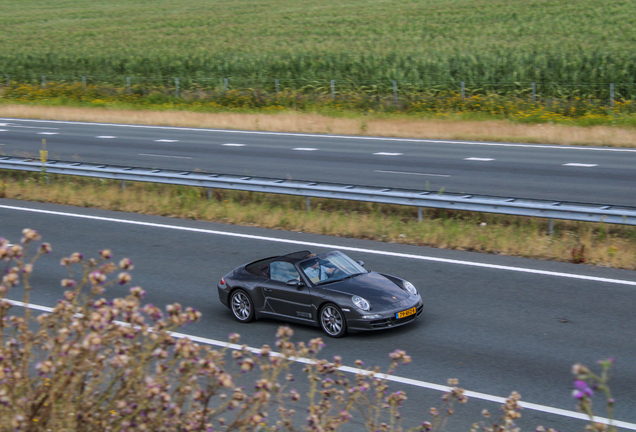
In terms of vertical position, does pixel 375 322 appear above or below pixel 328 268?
below

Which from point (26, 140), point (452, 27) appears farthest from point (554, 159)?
point (452, 27)

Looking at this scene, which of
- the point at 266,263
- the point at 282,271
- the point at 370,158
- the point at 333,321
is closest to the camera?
the point at 333,321

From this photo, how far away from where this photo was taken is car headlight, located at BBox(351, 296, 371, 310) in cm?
941

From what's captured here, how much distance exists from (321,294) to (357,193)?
625 centimetres

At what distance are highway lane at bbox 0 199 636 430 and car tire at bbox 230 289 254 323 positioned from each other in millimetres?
137

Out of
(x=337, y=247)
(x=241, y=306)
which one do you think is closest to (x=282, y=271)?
(x=241, y=306)

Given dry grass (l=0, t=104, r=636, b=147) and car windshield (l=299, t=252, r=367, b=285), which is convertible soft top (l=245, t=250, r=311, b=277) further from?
dry grass (l=0, t=104, r=636, b=147)

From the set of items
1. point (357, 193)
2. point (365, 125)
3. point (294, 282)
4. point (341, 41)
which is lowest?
point (294, 282)

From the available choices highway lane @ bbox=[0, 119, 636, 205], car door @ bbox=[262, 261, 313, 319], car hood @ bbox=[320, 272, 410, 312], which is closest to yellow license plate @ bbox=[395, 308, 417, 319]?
car hood @ bbox=[320, 272, 410, 312]

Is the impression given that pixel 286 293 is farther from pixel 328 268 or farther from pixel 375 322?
pixel 375 322

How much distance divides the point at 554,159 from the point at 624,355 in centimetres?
1395

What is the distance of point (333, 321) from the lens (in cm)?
966

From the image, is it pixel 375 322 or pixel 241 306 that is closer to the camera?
pixel 375 322

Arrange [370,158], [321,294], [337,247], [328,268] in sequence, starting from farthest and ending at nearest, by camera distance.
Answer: [370,158]
[337,247]
[328,268]
[321,294]
